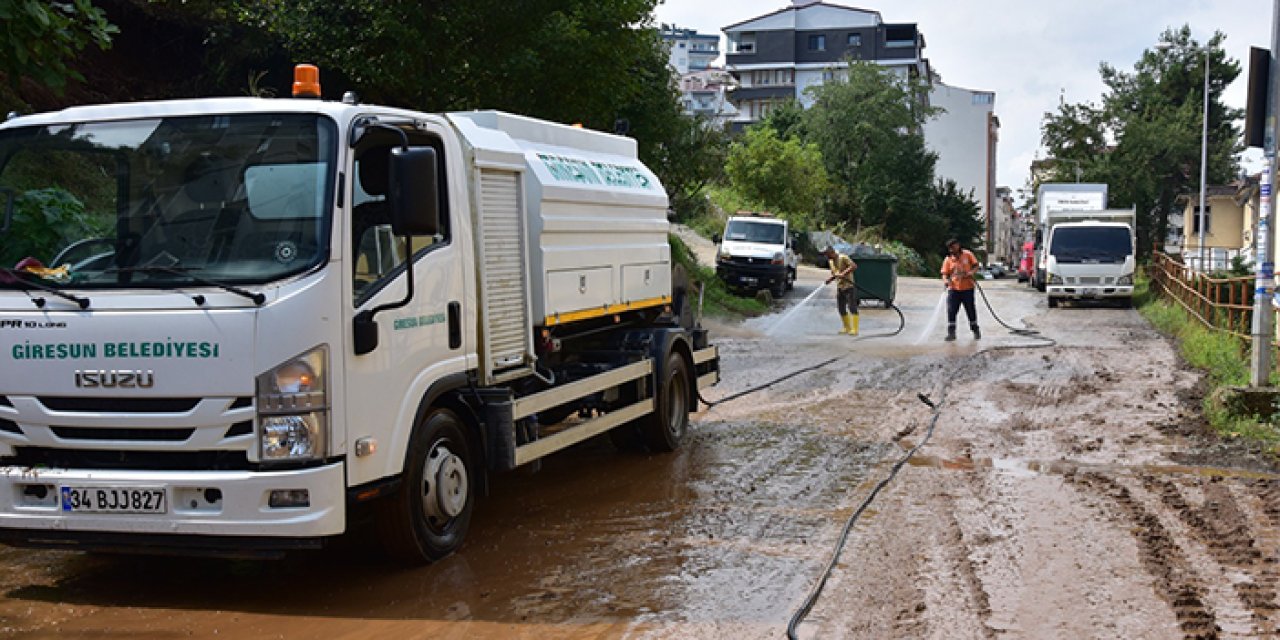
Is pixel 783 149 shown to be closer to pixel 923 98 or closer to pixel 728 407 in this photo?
pixel 923 98

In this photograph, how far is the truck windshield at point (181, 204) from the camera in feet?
18.4

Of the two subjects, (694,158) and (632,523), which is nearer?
(632,523)

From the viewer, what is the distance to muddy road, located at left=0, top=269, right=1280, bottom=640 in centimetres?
550

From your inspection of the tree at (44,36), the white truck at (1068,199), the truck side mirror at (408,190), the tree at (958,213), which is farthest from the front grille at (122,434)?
the tree at (958,213)

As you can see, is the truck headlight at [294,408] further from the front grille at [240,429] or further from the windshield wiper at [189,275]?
the windshield wiper at [189,275]

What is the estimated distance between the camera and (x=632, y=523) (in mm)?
7500

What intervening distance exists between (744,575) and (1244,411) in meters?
6.88

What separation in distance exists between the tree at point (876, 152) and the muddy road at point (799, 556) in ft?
189

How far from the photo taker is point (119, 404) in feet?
18.1

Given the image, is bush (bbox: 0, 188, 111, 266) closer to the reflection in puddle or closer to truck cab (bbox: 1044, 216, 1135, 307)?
the reflection in puddle

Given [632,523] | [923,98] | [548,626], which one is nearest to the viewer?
[548,626]

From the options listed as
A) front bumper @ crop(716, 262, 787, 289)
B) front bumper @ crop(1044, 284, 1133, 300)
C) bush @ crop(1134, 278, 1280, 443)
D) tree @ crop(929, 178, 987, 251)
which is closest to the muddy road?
bush @ crop(1134, 278, 1280, 443)

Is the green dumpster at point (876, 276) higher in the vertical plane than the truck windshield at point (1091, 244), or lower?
lower

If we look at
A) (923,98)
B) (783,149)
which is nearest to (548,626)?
(783,149)
